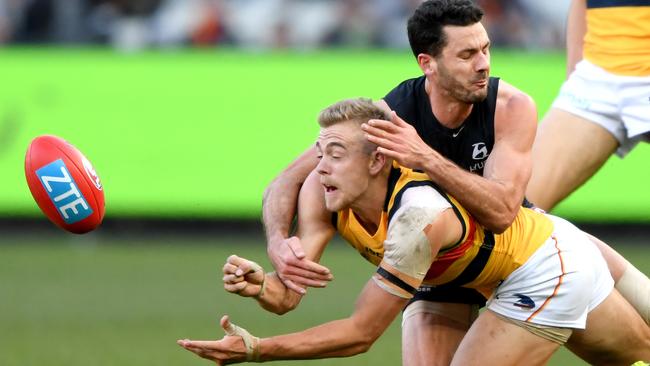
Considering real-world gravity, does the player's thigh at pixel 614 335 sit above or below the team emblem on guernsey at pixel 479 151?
below

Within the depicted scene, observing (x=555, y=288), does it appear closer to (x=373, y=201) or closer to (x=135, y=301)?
(x=373, y=201)

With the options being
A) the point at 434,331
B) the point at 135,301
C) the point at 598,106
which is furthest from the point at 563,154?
the point at 135,301

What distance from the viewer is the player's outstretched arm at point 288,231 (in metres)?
6.34

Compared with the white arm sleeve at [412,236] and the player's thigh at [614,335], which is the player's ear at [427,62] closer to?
the white arm sleeve at [412,236]

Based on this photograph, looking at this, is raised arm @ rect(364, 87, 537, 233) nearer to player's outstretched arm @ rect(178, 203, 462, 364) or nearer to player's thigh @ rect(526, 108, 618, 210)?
player's outstretched arm @ rect(178, 203, 462, 364)

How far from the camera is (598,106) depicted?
786 cm

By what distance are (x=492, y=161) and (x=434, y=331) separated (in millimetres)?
1198

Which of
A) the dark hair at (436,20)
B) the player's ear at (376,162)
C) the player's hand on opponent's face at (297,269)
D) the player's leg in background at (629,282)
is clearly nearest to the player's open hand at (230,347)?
the player's hand on opponent's face at (297,269)

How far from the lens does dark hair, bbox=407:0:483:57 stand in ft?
21.9

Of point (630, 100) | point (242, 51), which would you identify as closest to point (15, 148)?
point (242, 51)

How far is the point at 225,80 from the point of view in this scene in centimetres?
1563

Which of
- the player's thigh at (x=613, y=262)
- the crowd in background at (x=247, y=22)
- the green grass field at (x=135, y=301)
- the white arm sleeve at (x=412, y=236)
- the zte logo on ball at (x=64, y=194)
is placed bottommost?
the green grass field at (x=135, y=301)

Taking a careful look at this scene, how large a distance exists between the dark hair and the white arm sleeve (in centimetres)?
99

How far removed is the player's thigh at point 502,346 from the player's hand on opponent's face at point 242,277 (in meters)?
1.06
